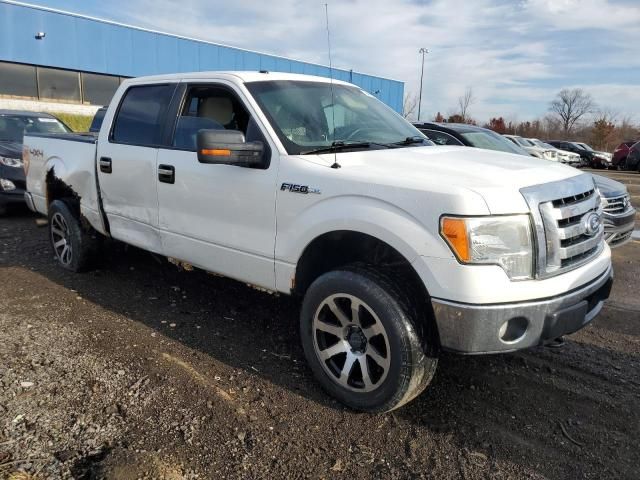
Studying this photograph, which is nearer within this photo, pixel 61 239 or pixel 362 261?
pixel 362 261

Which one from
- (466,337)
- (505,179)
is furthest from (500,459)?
(505,179)

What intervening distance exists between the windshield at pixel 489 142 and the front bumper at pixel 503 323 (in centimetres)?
478

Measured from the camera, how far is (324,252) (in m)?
3.25

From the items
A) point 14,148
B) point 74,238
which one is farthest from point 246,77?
point 14,148

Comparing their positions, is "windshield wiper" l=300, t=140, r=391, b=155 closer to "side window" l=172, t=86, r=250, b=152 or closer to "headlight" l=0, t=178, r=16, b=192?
"side window" l=172, t=86, r=250, b=152

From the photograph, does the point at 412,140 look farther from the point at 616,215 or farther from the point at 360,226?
the point at 616,215

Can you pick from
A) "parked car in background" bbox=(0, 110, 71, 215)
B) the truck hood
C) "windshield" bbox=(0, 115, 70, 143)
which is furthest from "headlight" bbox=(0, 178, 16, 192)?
the truck hood

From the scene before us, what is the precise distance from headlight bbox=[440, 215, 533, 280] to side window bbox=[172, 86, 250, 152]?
1.74 m

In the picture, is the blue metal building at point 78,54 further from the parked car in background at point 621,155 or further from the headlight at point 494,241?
the headlight at point 494,241

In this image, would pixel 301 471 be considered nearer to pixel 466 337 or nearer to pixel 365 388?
pixel 365 388

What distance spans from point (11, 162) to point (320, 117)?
6.71 m

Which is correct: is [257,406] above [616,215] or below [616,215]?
below

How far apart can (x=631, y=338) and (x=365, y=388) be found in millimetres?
2532

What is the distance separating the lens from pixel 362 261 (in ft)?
10.3
